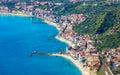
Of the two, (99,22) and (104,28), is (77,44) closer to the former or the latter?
(104,28)

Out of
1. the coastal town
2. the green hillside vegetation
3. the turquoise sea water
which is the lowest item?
the turquoise sea water

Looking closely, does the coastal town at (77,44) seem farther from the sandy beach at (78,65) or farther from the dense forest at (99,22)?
the dense forest at (99,22)

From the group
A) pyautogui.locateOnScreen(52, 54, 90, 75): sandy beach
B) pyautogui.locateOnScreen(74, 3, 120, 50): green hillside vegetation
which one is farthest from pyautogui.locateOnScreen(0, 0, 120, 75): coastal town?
pyautogui.locateOnScreen(74, 3, 120, 50): green hillside vegetation

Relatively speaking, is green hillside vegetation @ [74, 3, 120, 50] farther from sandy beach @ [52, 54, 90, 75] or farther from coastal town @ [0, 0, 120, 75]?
sandy beach @ [52, 54, 90, 75]

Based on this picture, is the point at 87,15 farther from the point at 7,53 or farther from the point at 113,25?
the point at 7,53

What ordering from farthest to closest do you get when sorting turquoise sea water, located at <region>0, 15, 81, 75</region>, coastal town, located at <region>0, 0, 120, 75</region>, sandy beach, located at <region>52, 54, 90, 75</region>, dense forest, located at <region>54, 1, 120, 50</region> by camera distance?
1. dense forest, located at <region>54, 1, 120, 50</region>
2. turquoise sea water, located at <region>0, 15, 81, 75</region>
3. coastal town, located at <region>0, 0, 120, 75</region>
4. sandy beach, located at <region>52, 54, 90, 75</region>

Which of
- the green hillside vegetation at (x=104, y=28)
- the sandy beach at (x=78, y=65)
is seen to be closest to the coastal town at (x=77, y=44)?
the sandy beach at (x=78, y=65)
